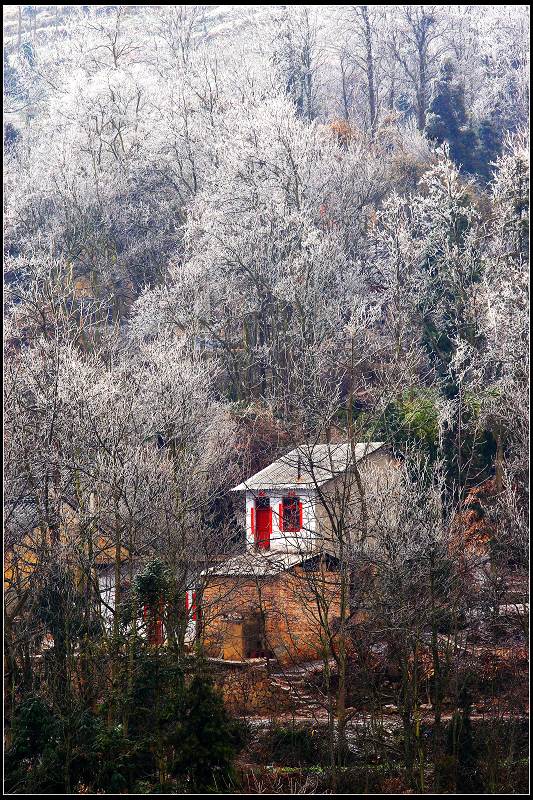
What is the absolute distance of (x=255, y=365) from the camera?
37719mm

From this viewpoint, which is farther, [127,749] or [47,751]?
[127,749]

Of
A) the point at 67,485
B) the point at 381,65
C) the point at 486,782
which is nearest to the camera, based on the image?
the point at 486,782

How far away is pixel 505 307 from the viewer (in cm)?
2953

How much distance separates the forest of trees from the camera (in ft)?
61.2

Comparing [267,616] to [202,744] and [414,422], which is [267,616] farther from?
[202,744]

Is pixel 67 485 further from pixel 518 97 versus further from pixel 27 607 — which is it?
pixel 518 97

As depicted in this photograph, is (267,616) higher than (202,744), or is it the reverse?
(202,744)

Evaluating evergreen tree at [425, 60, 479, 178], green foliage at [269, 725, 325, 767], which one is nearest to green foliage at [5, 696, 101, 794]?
green foliage at [269, 725, 325, 767]

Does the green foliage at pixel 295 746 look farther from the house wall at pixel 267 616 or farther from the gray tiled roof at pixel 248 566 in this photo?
the gray tiled roof at pixel 248 566

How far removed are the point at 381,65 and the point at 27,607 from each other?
146ft

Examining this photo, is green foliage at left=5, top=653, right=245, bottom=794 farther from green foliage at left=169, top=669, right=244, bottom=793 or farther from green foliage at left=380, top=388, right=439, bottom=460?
green foliage at left=380, top=388, right=439, bottom=460

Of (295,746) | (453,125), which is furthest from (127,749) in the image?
(453,125)

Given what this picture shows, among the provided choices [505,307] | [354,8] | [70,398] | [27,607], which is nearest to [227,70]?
[354,8]

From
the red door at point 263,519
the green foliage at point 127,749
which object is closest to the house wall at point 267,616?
the red door at point 263,519
